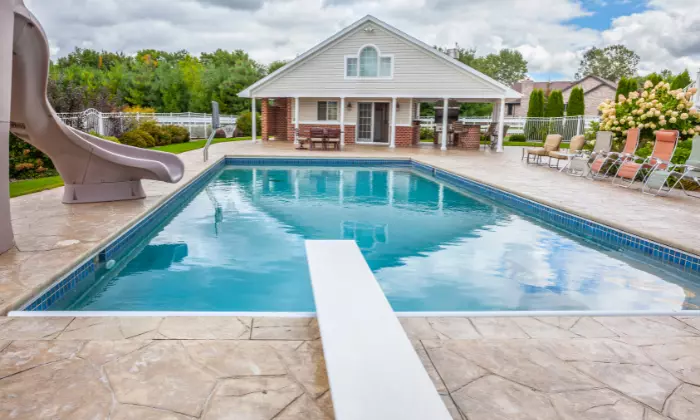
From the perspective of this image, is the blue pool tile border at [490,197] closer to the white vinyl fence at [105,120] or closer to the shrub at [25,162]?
the shrub at [25,162]

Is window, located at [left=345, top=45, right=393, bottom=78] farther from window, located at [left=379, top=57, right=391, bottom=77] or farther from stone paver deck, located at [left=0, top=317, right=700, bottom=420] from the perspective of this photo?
stone paver deck, located at [left=0, top=317, right=700, bottom=420]

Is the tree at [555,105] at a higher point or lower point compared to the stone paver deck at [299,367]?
higher

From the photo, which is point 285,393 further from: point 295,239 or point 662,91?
point 662,91

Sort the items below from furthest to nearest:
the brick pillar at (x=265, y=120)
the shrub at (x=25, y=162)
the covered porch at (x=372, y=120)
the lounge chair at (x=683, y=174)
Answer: the brick pillar at (x=265, y=120)
the covered porch at (x=372, y=120)
the shrub at (x=25, y=162)
the lounge chair at (x=683, y=174)

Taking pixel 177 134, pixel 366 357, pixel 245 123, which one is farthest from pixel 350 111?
pixel 366 357

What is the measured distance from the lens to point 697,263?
16.4 ft

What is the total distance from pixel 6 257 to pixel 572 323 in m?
4.45

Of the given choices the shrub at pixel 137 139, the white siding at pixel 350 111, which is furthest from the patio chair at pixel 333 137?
the shrub at pixel 137 139

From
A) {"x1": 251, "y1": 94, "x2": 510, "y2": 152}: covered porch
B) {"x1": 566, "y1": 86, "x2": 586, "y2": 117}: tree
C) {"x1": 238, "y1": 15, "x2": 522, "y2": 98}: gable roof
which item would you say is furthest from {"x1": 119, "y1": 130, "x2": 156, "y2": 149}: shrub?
{"x1": 566, "y1": 86, "x2": 586, "y2": 117}: tree

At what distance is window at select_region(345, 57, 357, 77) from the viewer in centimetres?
1995

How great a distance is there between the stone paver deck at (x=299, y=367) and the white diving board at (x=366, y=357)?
0.19 m

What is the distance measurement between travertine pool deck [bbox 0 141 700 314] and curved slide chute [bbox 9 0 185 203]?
30 cm

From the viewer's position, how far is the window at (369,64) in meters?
19.7

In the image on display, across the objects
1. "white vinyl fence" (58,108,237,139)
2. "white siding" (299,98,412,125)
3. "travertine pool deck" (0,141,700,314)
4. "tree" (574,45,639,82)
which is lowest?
"travertine pool deck" (0,141,700,314)
